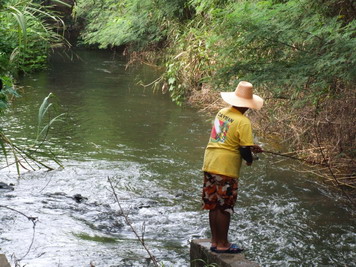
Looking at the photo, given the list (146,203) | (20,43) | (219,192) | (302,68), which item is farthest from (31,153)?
(302,68)

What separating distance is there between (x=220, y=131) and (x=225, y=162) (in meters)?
0.26

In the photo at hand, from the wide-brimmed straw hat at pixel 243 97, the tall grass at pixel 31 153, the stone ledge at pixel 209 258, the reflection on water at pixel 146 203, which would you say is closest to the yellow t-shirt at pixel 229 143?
the wide-brimmed straw hat at pixel 243 97

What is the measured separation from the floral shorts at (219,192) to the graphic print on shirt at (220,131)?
0.29m

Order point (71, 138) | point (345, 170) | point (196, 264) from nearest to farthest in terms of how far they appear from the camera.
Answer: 1. point (196, 264)
2. point (345, 170)
3. point (71, 138)

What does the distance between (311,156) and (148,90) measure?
8.31 meters

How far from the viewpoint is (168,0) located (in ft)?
53.1

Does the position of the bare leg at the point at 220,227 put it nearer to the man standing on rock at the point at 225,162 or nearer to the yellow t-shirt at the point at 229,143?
the man standing on rock at the point at 225,162

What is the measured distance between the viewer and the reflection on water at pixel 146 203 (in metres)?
5.53

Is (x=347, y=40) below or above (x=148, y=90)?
above

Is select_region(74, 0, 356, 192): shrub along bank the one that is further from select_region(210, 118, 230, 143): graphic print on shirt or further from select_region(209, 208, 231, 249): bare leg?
select_region(209, 208, 231, 249): bare leg

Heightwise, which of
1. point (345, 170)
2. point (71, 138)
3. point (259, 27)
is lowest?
point (71, 138)

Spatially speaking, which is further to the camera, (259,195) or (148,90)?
(148,90)

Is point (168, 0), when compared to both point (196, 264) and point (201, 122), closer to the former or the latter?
point (201, 122)

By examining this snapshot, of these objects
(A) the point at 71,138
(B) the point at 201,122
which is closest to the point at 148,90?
(B) the point at 201,122
